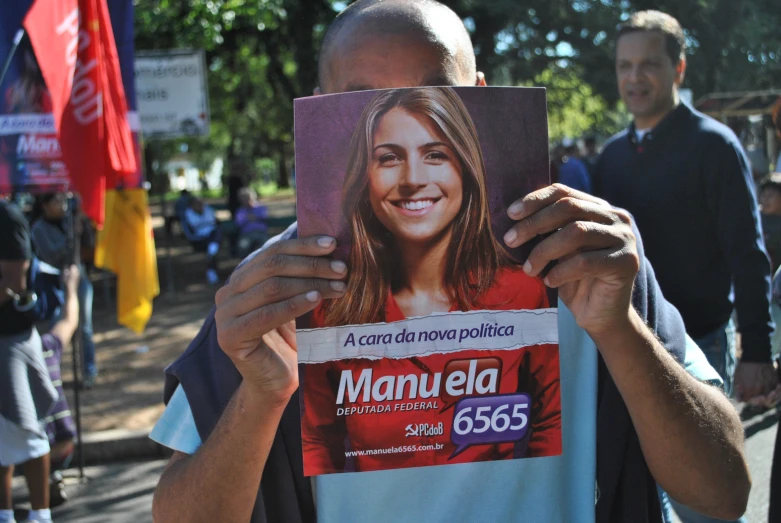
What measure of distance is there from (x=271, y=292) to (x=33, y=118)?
5.97 m

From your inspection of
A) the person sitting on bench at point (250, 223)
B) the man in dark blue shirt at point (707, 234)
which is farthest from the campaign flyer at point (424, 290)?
the person sitting on bench at point (250, 223)

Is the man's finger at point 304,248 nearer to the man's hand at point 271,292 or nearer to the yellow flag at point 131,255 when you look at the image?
the man's hand at point 271,292

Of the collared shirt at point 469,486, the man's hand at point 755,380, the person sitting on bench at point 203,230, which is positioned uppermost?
the collared shirt at point 469,486

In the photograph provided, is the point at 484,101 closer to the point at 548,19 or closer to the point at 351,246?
the point at 351,246

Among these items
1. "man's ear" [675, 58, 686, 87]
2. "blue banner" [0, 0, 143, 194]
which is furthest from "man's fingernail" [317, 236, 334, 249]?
"blue banner" [0, 0, 143, 194]

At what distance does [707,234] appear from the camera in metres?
3.38

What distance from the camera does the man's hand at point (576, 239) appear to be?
1.35 m

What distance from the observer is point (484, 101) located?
4.45 feet

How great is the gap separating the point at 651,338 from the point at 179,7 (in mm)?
14216

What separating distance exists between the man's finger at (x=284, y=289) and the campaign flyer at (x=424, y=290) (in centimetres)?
3

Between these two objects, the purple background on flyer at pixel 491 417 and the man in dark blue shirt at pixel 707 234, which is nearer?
the purple background on flyer at pixel 491 417

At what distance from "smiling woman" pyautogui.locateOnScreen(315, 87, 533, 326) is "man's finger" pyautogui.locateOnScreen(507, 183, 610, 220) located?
0.18 feet

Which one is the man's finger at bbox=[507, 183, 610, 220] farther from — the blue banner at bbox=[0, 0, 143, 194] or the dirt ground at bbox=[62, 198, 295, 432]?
the dirt ground at bbox=[62, 198, 295, 432]

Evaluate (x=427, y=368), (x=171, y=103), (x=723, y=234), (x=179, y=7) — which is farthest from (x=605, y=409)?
(x=179, y=7)
